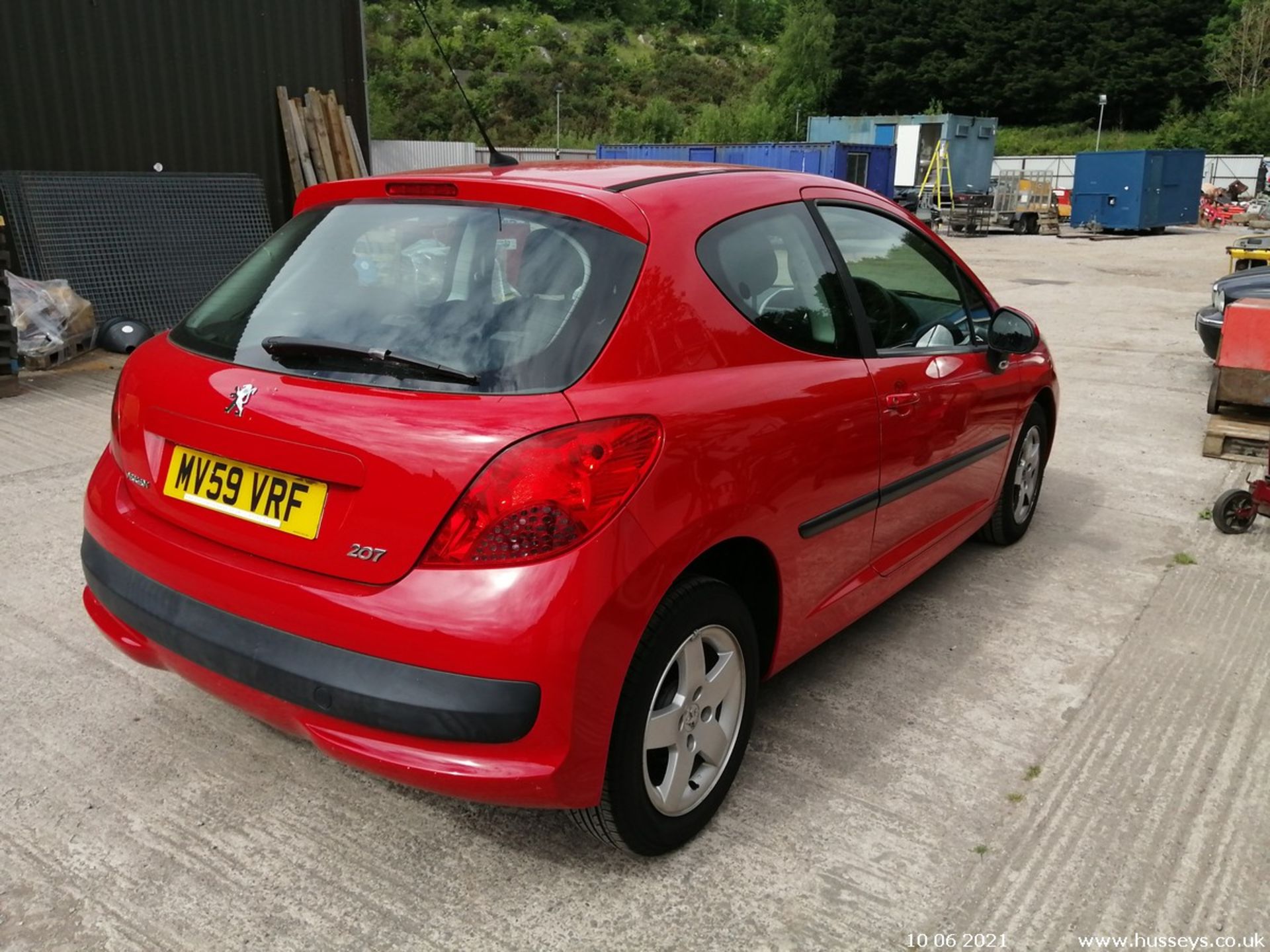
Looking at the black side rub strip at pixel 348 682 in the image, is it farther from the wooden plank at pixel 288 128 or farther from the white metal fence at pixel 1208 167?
the white metal fence at pixel 1208 167

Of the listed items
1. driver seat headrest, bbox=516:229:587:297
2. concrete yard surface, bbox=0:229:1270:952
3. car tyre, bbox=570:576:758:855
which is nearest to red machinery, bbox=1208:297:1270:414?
concrete yard surface, bbox=0:229:1270:952

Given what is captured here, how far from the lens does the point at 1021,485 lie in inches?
189

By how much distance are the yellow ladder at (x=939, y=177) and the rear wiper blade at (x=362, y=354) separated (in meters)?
32.9

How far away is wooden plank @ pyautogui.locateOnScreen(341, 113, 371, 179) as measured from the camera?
38.9 ft

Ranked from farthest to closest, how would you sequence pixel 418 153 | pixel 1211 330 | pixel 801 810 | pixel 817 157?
pixel 817 157
pixel 418 153
pixel 1211 330
pixel 801 810

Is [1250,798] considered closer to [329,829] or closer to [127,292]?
[329,829]

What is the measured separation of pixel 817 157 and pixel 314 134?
2056cm

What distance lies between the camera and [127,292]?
977 centimetres

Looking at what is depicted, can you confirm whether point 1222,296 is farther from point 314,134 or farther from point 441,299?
point 314,134

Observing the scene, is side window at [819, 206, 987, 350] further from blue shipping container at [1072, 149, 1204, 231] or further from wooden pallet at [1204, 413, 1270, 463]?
blue shipping container at [1072, 149, 1204, 231]

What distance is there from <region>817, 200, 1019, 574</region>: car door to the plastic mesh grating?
7292mm

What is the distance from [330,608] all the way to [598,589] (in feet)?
1.86

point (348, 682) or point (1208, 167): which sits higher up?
point (1208, 167)

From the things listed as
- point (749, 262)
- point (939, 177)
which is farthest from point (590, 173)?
point (939, 177)
